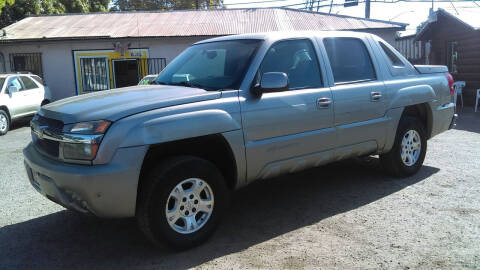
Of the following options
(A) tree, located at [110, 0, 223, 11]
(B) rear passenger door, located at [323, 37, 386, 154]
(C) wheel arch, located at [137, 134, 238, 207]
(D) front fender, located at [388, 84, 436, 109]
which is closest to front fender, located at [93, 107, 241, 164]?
(C) wheel arch, located at [137, 134, 238, 207]

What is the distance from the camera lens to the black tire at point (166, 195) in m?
3.37

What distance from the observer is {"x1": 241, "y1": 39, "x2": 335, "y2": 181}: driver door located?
3.91 m

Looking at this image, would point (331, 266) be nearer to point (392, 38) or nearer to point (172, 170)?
point (172, 170)

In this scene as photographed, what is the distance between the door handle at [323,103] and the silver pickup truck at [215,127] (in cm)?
2

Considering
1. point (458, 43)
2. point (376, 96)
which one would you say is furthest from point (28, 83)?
point (458, 43)

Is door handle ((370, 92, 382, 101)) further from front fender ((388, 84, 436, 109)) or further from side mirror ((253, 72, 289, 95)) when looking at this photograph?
side mirror ((253, 72, 289, 95))

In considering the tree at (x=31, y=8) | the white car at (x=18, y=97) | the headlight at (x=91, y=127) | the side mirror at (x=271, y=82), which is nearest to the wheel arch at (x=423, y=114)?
the side mirror at (x=271, y=82)

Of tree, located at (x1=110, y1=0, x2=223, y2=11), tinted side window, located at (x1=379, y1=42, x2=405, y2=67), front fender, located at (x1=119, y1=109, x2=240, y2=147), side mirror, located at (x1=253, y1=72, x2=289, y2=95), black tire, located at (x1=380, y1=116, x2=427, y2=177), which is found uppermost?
tree, located at (x1=110, y1=0, x2=223, y2=11)

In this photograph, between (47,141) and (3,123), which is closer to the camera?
Answer: (47,141)

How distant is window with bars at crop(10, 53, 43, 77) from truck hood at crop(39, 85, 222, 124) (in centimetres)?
1561

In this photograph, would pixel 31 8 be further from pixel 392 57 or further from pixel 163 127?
pixel 163 127

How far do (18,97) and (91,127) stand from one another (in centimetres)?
1012

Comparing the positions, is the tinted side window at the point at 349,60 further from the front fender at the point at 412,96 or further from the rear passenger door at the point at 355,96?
the front fender at the point at 412,96

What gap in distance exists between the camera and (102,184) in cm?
314
